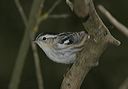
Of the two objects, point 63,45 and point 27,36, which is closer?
point 63,45

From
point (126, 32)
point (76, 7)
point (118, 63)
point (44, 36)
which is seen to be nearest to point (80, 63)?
point (126, 32)

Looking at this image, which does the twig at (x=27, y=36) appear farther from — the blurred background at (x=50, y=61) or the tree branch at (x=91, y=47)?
the blurred background at (x=50, y=61)

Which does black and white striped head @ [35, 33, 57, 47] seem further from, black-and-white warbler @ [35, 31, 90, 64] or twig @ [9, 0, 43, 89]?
twig @ [9, 0, 43, 89]

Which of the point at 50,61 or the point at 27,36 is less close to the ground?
the point at 27,36

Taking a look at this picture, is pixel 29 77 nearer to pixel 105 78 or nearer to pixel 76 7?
pixel 105 78

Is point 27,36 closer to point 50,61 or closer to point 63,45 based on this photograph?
point 63,45

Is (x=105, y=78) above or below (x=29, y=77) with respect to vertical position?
below

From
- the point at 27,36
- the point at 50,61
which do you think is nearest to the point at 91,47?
the point at 27,36
